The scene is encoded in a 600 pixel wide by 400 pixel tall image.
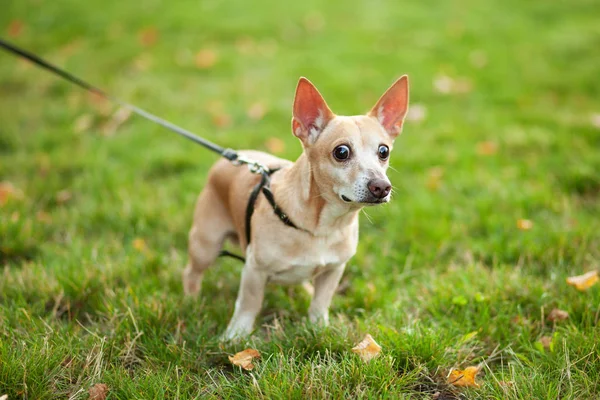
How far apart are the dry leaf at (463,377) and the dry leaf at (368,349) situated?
0.31 m

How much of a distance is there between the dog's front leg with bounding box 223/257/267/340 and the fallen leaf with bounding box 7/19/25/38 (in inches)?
259

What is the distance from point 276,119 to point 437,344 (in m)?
3.35

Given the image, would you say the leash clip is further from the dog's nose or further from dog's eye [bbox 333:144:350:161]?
the dog's nose

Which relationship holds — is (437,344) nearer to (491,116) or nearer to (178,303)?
(178,303)

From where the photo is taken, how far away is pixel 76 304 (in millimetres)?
2865

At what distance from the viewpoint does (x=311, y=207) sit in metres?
2.46

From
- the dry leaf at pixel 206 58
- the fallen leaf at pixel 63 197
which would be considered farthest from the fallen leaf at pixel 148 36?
the fallen leaf at pixel 63 197

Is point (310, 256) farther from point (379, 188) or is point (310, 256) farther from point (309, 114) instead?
point (309, 114)

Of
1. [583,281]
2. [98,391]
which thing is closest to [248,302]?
[98,391]

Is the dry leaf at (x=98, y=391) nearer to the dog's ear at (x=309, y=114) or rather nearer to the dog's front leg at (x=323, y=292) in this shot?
the dog's front leg at (x=323, y=292)

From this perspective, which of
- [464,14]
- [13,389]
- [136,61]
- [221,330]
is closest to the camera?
[13,389]

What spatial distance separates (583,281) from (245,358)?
1.72 metres

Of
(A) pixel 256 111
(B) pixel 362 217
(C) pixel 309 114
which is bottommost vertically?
(B) pixel 362 217

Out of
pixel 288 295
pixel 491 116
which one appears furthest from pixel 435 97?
pixel 288 295
